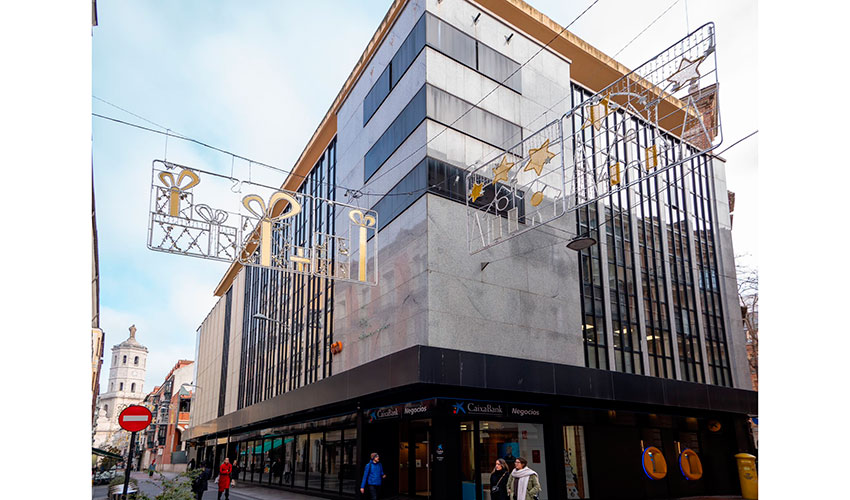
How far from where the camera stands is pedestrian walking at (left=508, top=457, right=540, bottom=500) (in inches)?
428

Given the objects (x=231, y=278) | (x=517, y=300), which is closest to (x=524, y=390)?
(x=517, y=300)

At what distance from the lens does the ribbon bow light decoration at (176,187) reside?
11570 millimetres

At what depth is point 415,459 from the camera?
1850 cm

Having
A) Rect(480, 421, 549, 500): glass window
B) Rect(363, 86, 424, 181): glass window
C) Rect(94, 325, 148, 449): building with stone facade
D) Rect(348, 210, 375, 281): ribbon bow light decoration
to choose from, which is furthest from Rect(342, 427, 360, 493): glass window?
Rect(94, 325, 148, 449): building with stone facade

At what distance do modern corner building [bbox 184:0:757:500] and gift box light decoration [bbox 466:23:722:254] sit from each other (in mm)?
756

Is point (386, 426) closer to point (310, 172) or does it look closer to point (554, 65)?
point (554, 65)

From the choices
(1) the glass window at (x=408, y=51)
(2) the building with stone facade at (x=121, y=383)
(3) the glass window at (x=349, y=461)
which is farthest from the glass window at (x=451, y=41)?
(2) the building with stone facade at (x=121, y=383)

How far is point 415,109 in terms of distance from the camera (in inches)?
749

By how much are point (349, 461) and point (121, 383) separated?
140486mm

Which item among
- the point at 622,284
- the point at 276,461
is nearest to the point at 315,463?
the point at 276,461

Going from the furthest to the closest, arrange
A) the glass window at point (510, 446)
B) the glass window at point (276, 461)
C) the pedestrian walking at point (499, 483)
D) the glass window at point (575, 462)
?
the glass window at point (276, 461), the glass window at point (575, 462), the glass window at point (510, 446), the pedestrian walking at point (499, 483)

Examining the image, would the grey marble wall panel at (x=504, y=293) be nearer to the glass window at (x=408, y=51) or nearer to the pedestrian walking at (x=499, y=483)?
the pedestrian walking at (x=499, y=483)

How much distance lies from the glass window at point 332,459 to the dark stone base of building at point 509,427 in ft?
0.24

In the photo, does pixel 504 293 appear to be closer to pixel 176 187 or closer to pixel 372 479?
pixel 372 479
